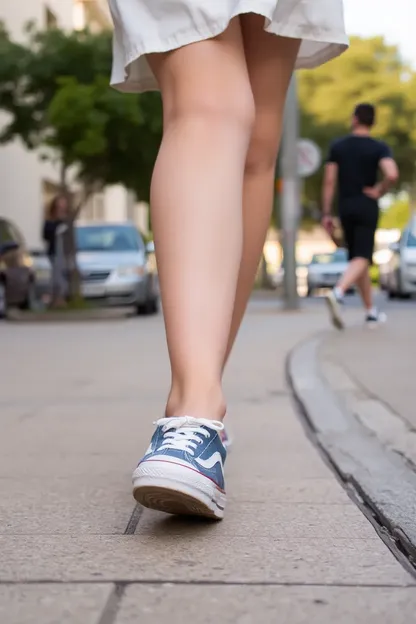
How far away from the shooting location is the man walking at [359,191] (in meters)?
8.71

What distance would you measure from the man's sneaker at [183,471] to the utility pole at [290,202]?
1160cm

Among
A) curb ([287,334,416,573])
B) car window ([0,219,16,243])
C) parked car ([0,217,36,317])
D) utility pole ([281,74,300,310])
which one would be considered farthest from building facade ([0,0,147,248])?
curb ([287,334,416,573])

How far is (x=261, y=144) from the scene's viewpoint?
106 inches

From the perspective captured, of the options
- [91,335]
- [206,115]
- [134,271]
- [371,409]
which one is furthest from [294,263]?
[206,115]

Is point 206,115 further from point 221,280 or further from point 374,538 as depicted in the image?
point 374,538

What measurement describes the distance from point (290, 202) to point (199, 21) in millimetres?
11598

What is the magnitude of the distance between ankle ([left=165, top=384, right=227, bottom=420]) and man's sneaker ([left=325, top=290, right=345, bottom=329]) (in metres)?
6.29

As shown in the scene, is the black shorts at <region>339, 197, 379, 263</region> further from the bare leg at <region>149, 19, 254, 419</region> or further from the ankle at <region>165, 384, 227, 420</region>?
the ankle at <region>165, 384, 227, 420</region>

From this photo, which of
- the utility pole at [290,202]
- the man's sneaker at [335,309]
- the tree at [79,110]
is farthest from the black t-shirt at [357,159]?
the tree at [79,110]

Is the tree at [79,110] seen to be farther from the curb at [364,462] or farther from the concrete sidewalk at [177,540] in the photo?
the concrete sidewalk at [177,540]

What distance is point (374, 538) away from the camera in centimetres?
196

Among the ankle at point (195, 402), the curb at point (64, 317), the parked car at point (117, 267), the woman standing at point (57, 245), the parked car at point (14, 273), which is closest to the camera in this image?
the ankle at point (195, 402)

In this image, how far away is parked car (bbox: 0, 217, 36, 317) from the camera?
13.6m

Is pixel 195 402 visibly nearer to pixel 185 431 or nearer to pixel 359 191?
pixel 185 431
